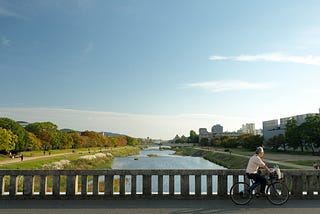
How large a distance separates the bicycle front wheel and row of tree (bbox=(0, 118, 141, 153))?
64.7 meters

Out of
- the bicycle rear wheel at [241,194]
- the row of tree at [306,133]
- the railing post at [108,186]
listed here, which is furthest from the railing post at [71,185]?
the row of tree at [306,133]

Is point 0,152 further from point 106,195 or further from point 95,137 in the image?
point 95,137

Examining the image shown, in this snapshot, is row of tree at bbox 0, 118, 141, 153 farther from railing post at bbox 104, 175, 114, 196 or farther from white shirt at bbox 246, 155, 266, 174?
white shirt at bbox 246, 155, 266, 174

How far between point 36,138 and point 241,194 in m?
96.9

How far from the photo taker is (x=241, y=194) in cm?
1085

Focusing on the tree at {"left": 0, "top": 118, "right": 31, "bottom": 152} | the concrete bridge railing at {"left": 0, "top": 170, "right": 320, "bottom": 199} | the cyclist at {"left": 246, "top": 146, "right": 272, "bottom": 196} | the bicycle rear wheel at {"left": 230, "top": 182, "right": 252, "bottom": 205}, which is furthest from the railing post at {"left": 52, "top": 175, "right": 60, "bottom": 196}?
the tree at {"left": 0, "top": 118, "right": 31, "bottom": 152}

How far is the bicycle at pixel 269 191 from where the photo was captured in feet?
35.4

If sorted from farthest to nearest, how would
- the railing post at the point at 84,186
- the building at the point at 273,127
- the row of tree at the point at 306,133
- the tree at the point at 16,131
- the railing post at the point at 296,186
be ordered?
the building at the point at 273,127
the tree at the point at 16,131
the row of tree at the point at 306,133
the railing post at the point at 296,186
the railing post at the point at 84,186

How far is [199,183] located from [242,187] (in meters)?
1.37

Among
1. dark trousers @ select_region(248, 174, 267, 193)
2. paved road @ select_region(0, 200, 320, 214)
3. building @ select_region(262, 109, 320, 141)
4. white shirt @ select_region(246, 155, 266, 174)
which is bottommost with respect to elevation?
paved road @ select_region(0, 200, 320, 214)

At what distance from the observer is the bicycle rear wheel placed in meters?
10.7

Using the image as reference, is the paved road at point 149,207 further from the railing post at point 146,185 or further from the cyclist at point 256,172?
the cyclist at point 256,172

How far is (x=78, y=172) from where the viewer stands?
1137 cm

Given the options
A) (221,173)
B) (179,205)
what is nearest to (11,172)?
(179,205)
